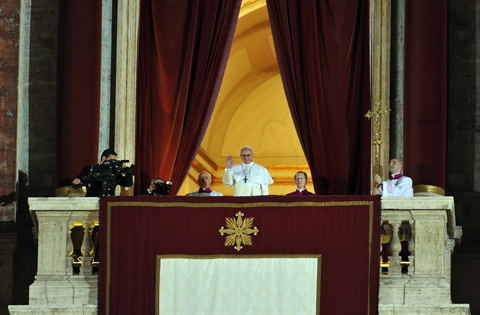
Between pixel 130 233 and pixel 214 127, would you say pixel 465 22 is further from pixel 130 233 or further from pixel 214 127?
pixel 214 127

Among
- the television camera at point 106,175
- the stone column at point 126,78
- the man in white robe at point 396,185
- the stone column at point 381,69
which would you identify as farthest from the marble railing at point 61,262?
the stone column at point 381,69

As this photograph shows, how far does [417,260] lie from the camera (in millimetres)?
7301

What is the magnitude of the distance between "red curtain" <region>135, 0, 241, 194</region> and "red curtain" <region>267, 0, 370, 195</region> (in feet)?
2.38

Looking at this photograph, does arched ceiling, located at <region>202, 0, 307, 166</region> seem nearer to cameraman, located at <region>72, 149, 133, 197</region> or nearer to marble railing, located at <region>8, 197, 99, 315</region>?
cameraman, located at <region>72, 149, 133, 197</region>

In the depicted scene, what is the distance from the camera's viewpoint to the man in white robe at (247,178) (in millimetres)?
8859

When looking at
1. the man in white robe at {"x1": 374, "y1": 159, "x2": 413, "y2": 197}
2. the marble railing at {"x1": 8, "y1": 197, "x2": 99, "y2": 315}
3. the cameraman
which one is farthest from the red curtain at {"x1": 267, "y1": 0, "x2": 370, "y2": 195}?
the marble railing at {"x1": 8, "y1": 197, "x2": 99, "y2": 315}

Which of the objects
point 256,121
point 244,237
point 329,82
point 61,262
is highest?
point 256,121

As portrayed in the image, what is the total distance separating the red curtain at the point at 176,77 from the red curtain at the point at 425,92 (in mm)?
2154

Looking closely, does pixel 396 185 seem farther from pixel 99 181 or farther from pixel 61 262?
pixel 61 262

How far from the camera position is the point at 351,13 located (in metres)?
9.71

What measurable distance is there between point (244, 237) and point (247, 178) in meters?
1.70

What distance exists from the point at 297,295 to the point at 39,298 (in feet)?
7.58

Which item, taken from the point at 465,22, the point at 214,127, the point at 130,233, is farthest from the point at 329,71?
the point at 214,127

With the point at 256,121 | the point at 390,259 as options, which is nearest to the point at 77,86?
the point at 390,259
